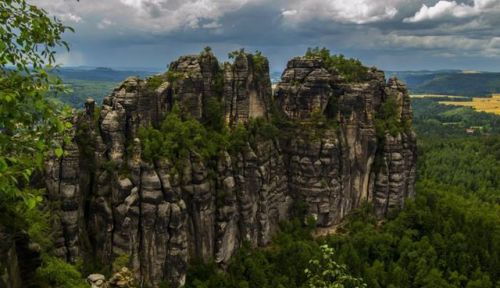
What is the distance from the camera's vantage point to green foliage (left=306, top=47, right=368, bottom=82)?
8281 centimetres

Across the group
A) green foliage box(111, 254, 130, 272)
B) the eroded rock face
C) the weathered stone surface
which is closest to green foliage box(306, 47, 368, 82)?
the eroded rock face

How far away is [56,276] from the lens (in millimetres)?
28047

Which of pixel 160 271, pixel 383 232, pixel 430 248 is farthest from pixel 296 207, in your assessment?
pixel 160 271

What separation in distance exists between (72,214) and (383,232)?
169 feet

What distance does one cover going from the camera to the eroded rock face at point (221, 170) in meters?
54.3

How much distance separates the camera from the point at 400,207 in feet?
280

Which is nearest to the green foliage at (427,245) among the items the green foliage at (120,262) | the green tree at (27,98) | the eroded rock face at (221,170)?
the eroded rock face at (221,170)

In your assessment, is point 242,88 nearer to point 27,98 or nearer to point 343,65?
point 343,65

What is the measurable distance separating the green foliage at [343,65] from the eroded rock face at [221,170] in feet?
5.90

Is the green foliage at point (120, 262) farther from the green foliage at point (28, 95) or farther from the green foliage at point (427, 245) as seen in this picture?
the green foliage at point (28, 95)

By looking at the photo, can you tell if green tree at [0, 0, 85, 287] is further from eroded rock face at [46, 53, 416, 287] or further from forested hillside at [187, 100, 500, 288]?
forested hillside at [187, 100, 500, 288]

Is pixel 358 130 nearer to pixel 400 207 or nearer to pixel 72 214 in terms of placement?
pixel 400 207

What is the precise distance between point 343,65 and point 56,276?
68.0 meters

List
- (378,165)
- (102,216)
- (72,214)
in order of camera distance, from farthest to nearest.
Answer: (378,165), (102,216), (72,214)
